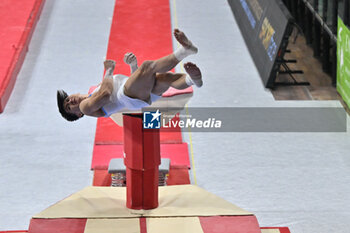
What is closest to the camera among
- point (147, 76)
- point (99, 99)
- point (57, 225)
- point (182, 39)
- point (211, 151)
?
point (182, 39)

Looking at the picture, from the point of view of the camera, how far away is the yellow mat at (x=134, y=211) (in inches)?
216

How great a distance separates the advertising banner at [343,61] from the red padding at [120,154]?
7.64 feet

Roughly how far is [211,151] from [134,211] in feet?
6.91

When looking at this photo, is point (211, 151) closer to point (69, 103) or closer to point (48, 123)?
point (48, 123)

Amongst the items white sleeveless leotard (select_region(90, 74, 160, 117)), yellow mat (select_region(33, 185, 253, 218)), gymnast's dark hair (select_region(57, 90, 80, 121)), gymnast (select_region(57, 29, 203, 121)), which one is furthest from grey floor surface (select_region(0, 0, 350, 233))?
white sleeveless leotard (select_region(90, 74, 160, 117))

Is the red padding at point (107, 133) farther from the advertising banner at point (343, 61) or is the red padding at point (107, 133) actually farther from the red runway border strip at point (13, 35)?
the advertising banner at point (343, 61)

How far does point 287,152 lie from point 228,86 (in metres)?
1.92

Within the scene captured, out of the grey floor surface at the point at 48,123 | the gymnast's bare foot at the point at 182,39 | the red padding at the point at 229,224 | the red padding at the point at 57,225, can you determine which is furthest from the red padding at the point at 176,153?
the gymnast's bare foot at the point at 182,39

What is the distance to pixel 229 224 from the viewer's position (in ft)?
17.7

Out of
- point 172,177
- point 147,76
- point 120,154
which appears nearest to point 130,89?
point 147,76

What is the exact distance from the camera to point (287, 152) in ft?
24.4

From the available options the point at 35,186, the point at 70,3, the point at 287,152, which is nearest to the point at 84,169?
the point at 35,186

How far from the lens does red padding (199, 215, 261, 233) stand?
5.32 m

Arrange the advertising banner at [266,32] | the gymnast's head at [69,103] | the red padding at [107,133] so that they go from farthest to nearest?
1. the advertising banner at [266,32]
2. the red padding at [107,133]
3. the gymnast's head at [69,103]
